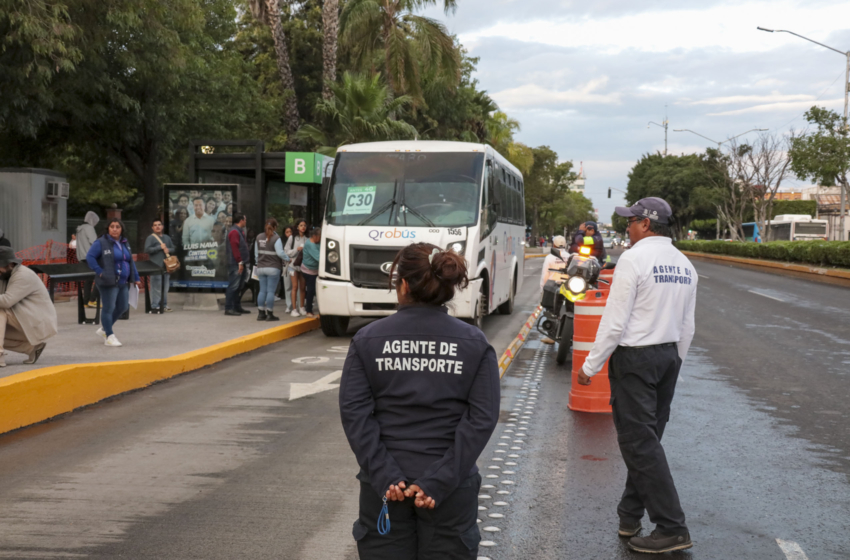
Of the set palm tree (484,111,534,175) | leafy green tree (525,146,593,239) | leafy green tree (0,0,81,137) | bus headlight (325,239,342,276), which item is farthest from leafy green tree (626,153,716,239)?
bus headlight (325,239,342,276)

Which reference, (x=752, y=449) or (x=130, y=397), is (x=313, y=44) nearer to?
(x=130, y=397)

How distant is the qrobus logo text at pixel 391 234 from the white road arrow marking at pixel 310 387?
344 cm

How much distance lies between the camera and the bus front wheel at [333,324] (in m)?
13.6

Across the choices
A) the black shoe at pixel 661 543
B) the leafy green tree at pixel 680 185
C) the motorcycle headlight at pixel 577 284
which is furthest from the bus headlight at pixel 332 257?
the leafy green tree at pixel 680 185

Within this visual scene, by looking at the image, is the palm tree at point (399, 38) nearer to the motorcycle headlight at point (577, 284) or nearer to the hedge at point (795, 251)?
the hedge at point (795, 251)

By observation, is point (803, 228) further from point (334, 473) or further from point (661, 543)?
point (661, 543)

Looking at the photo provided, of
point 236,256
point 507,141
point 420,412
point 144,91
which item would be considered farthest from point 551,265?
point 507,141

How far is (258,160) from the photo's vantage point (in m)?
16.6

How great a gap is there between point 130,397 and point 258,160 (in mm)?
8598

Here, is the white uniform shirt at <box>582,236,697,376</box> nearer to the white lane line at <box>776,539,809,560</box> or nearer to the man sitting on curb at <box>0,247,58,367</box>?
the white lane line at <box>776,539,809,560</box>

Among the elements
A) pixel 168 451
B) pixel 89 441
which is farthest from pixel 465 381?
pixel 89 441

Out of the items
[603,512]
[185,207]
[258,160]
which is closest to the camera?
[603,512]

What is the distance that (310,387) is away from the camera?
9.13 meters

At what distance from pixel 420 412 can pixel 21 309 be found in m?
6.86
